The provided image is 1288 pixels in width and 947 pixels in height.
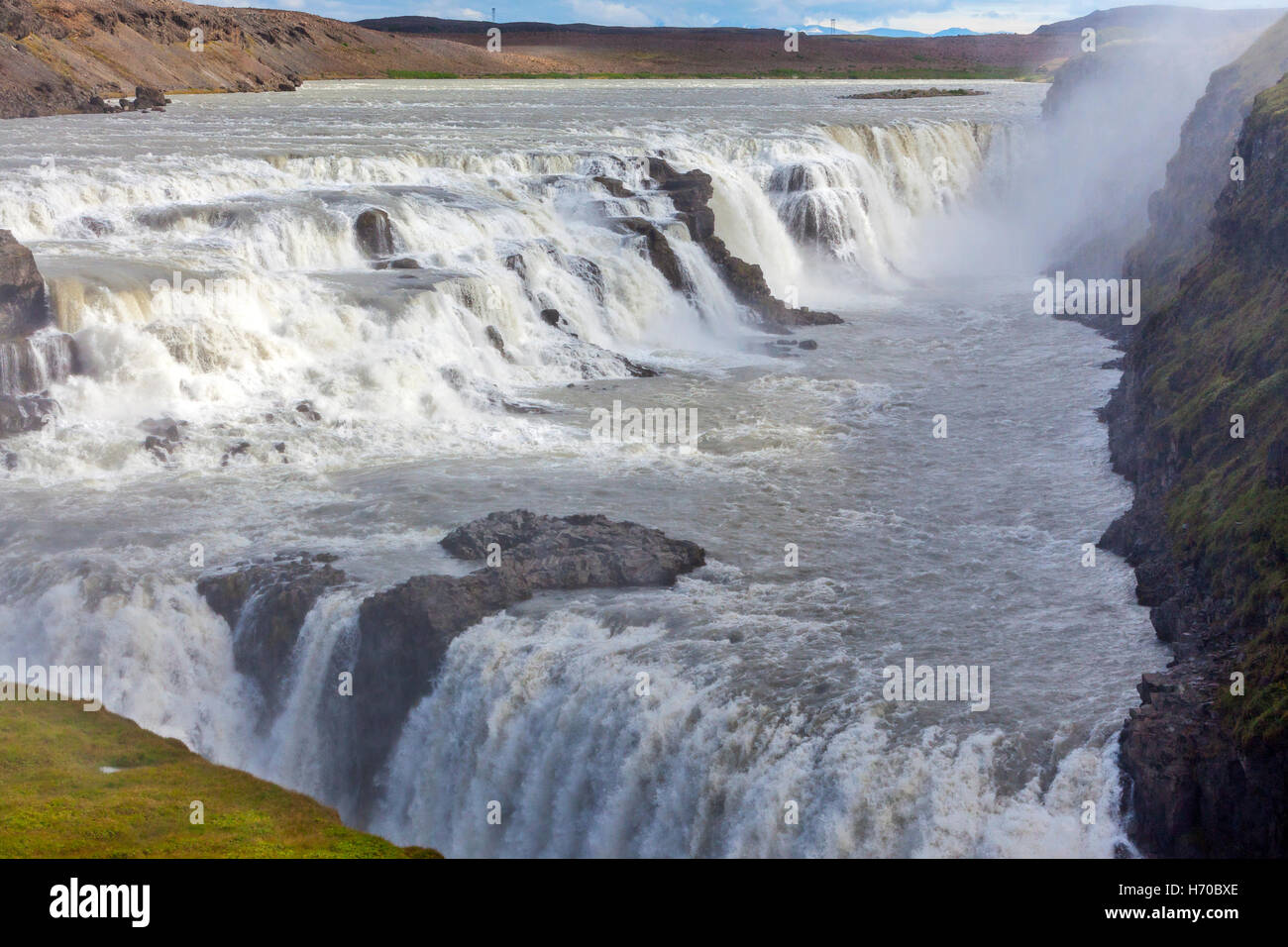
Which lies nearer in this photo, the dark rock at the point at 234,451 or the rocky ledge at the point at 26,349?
the dark rock at the point at 234,451

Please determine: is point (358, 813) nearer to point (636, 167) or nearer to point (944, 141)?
point (636, 167)

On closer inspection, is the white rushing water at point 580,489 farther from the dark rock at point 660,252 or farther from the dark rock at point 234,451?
the dark rock at point 660,252

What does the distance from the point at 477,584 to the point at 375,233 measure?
18031mm

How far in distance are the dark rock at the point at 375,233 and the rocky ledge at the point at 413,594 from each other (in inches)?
602

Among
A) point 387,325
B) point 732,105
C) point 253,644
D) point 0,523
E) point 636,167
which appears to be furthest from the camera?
point 732,105

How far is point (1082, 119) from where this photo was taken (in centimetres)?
5612

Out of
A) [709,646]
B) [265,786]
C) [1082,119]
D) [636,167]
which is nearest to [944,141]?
[1082,119]

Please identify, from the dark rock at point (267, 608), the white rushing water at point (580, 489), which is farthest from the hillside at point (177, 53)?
the dark rock at point (267, 608)

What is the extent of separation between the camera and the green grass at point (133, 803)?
1305 cm

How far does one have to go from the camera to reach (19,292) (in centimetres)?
2539

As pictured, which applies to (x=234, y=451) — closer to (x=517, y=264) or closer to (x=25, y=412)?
(x=25, y=412)

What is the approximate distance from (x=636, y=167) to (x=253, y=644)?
28.5 meters

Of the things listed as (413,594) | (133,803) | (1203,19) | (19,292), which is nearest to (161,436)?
(19,292)

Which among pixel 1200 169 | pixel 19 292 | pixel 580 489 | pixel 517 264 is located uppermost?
pixel 1200 169
